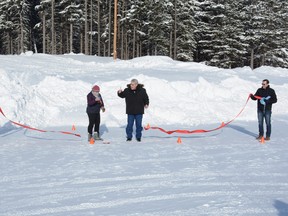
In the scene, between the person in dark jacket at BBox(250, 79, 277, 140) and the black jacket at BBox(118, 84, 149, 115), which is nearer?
the black jacket at BBox(118, 84, 149, 115)

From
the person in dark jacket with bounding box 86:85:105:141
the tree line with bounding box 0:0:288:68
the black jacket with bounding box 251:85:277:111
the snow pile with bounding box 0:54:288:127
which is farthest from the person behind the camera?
the tree line with bounding box 0:0:288:68

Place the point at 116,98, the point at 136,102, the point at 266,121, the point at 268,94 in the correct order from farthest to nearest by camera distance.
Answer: the point at 116,98
the point at 266,121
the point at 268,94
the point at 136,102

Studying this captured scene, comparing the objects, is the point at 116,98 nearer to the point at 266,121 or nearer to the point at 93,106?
the point at 93,106

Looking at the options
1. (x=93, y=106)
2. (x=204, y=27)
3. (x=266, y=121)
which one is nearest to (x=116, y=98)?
(x=93, y=106)

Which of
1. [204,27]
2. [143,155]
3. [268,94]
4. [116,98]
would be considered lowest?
[143,155]

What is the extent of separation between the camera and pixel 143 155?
318 inches

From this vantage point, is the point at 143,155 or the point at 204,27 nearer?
the point at 143,155

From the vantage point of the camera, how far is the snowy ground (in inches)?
197

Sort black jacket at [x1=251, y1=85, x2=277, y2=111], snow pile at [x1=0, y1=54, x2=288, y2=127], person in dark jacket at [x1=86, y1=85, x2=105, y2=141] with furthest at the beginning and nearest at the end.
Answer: snow pile at [x1=0, y1=54, x2=288, y2=127]
black jacket at [x1=251, y1=85, x2=277, y2=111]
person in dark jacket at [x1=86, y1=85, x2=105, y2=141]

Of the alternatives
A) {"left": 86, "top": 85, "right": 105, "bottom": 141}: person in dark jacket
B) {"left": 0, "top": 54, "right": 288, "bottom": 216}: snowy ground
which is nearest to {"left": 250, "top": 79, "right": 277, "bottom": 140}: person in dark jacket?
{"left": 0, "top": 54, "right": 288, "bottom": 216}: snowy ground

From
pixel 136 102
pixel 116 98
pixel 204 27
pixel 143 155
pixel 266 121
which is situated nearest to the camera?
pixel 143 155

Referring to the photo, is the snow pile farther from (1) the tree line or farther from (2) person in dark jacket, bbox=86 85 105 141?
(1) the tree line

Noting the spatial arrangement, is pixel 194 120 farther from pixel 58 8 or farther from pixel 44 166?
pixel 58 8

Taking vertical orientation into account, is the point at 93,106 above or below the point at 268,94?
below
